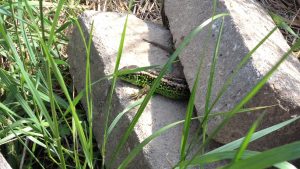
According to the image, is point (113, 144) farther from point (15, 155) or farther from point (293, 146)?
point (293, 146)

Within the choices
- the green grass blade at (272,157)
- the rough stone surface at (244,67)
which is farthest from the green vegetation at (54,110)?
the rough stone surface at (244,67)

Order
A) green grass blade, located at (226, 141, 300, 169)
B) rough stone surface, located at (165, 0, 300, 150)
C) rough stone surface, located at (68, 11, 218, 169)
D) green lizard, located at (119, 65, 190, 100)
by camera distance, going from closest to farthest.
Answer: green grass blade, located at (226, 141, 300, 169)
rough stone surface, located at (165, 0, 300, 150)
rough stone surface, located at (68, 11, 218, 169)
green lizard, located at (119, 65, 190, 100)

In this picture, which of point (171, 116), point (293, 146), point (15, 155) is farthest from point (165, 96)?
point (293, 146)

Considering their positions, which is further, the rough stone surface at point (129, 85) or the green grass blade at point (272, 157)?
the rough stone surface at point (129, 85)

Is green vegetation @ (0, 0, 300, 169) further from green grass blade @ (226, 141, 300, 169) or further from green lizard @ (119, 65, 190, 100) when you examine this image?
green lizard @ (119, 65, 190, 100)

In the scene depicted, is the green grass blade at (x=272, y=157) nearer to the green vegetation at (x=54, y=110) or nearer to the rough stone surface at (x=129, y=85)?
the green vegetation at (x=54, y=110)

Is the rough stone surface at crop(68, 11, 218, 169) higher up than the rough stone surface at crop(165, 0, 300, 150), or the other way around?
the rough stone surface at crop(165, 0, 300, 150)

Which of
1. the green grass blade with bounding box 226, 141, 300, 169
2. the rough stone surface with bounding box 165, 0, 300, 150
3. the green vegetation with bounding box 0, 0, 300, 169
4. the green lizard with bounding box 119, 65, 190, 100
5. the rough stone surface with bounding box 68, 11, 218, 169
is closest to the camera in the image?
the green grass blade with bounding box 226, 141, 300, 169

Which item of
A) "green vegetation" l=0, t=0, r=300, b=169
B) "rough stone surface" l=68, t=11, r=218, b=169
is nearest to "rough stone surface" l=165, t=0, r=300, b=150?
"green vegetation" l=0, t=0, r=300, b=169
